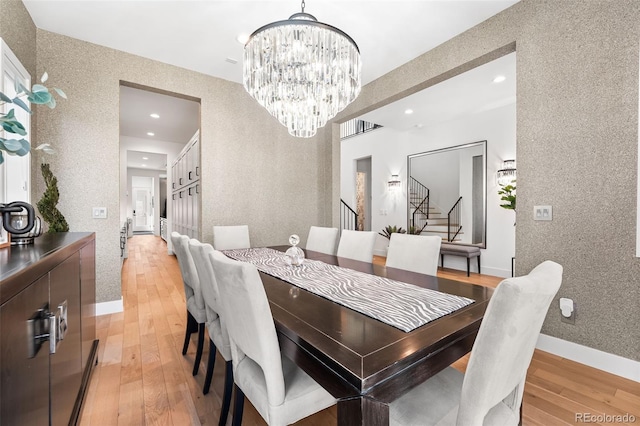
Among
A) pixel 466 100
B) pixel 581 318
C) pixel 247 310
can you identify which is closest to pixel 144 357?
pixel 247 310

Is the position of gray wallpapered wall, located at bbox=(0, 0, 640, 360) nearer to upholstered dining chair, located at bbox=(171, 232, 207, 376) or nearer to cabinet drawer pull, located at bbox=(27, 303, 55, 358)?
upholstered dining chair, located at bbox=(171, 232, 207, 376)

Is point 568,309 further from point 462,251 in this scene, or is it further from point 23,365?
point 23,365

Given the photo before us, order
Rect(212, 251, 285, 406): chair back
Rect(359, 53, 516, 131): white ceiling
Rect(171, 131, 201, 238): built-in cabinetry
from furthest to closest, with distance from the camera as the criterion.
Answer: Rect(171, 131, 201, 238): built-in cabinetry, Rect(359, 53, 516, 131): white ceiling, Rect(212, 251, 285, 406): chair back

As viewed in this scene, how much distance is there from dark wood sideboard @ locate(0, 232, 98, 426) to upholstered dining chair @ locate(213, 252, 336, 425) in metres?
0.53

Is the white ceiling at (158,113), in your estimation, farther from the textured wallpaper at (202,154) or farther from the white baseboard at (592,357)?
the white baseboard at (592,357)

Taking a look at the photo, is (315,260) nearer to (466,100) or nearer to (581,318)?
(581,318)

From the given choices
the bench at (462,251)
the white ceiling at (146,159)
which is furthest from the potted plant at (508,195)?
the white ceiling at (146,159)

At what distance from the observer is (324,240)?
294 centimetres

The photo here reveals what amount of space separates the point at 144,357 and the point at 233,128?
2.81 meters

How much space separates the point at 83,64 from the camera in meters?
2.94

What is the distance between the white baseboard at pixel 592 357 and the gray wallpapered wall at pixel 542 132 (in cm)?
5

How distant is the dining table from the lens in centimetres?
78

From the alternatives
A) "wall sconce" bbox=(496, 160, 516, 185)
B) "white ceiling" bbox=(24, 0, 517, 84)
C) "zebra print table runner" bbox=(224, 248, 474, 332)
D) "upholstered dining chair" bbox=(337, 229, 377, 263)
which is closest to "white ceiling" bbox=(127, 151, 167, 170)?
"white ceiling" bbox=(24, 0, 517, 84)

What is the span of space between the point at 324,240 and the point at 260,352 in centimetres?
197
